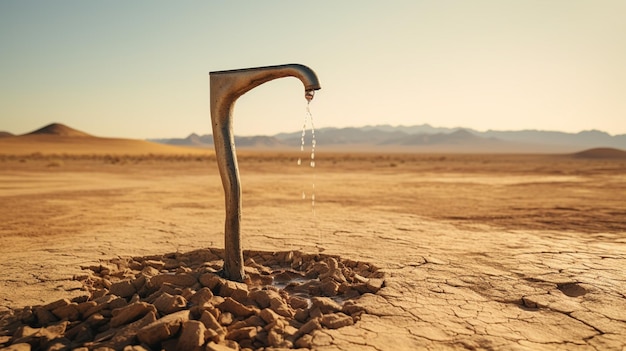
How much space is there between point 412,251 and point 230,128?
261cm

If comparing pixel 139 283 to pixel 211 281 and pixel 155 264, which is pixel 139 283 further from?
pixel 155 264

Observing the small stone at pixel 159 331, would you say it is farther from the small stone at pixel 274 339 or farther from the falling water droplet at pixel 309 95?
the falling water droplet at pixel 309 95

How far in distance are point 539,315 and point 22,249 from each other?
17.6 ft

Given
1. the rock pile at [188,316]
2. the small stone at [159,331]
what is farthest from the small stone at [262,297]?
the small stone at [159,331]

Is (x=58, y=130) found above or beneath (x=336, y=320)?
above

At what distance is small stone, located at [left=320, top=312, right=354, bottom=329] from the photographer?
274cm

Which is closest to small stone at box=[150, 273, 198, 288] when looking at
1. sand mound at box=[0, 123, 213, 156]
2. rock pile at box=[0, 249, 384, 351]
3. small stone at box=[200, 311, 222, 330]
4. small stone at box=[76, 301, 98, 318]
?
rock pile at box=[0, 249, 384, 351]

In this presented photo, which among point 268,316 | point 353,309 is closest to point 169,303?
point 268,316

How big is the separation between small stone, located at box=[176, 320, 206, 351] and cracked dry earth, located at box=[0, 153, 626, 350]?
0.63m

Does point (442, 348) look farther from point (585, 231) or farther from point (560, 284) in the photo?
point (585, 231)

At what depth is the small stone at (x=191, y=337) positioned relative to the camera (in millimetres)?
2344


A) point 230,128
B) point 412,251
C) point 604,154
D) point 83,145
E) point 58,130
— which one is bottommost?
point 412,251

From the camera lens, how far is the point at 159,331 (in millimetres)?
2398

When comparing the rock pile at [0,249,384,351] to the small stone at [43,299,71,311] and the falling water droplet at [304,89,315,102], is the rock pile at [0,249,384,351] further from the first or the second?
the falling water droplet at [304,89,315,102]
